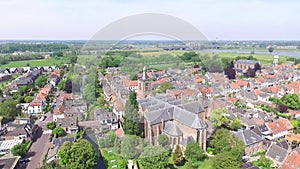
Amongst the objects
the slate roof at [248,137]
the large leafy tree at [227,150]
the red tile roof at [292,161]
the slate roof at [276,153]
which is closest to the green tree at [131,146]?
the large leafy tree at [227,150]

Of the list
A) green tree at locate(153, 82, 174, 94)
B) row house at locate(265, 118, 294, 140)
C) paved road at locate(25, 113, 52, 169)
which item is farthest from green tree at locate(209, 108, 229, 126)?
paved road at locate(25, 113, 52, 169)

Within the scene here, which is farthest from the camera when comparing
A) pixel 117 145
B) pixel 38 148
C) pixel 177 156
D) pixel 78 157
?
pixel 38 148

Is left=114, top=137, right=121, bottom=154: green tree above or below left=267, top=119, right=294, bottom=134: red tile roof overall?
above

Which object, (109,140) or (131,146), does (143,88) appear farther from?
(131,146)

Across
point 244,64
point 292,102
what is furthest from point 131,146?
point 244,64

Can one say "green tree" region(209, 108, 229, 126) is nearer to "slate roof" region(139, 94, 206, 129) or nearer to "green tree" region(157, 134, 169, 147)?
"slate roof" region(139, 94, 206, 129)
